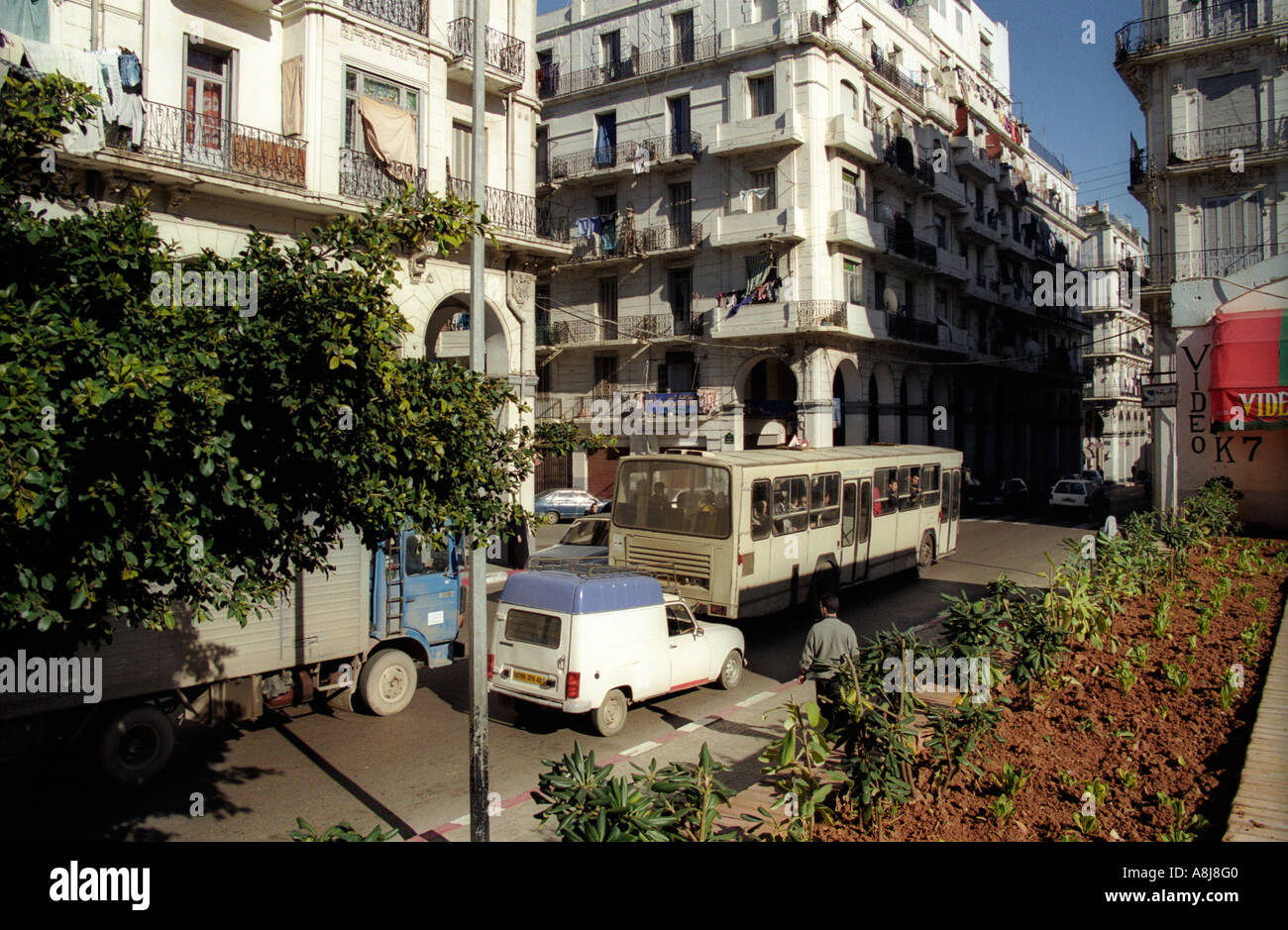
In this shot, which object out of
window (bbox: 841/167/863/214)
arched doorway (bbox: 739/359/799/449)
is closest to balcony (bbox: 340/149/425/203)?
arched doorway (bbox: 739/359/799/449)

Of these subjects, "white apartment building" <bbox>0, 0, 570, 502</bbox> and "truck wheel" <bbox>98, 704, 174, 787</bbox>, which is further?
"white apartment building" <bbox>0, 0, 570, 502</bbox>

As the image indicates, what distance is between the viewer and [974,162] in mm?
45844

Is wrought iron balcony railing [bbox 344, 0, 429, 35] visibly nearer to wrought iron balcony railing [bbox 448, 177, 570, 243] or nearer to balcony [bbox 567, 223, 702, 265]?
wrought iron balcony railing [bbox 448, 177, 570, 243]

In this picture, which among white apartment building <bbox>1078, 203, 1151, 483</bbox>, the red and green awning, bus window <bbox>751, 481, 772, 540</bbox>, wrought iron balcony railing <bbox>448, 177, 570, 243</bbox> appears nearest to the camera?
bus window <bbox>751, 481, 772, 540</bbox>

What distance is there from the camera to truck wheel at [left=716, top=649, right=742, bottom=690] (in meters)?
12.4

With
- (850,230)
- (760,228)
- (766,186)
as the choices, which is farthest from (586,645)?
(766,186)

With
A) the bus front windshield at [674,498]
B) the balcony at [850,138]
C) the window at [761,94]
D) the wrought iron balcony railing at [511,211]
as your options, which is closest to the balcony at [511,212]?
the wrought iron balcony railing at [511,211]

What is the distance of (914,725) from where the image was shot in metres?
8.11

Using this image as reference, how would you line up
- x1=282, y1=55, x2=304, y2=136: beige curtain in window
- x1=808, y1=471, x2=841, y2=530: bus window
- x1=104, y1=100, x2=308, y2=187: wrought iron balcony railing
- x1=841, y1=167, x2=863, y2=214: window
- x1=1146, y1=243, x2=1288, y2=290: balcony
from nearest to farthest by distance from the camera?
1. x1=104, y1=100, x2=308, y2=187: wrought iron balcony railing
2. x1=808, y1=471, x2=841, y2=530: bus window
3. x1=282, y1=55, x2=304, y2=136: beige curtain in window
4. x1=1146, y1=243, x2=1288, y2=290: balcony
5. x1=841, y1=167, x2=863, y2=214: window

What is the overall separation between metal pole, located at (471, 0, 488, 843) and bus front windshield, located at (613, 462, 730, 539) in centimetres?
702

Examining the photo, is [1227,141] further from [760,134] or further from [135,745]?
[135,745]

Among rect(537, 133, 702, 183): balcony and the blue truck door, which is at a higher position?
rect(537, 133, 702, 183): balcony

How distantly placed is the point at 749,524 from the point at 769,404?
22082mm
